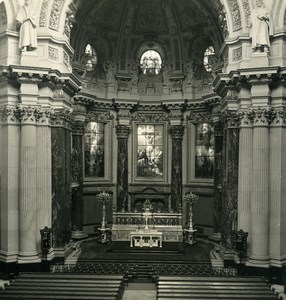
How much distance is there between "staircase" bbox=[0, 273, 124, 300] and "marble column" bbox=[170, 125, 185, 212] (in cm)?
1271

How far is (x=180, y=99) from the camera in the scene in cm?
3153

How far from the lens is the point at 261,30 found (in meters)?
21.0

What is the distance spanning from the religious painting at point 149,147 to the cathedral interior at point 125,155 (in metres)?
1.50

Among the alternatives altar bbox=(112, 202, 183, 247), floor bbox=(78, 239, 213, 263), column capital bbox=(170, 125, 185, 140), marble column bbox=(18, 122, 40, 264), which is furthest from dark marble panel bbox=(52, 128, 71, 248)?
column capital bbox=(170, 125, 185, 140)

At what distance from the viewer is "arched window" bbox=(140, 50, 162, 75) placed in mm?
32969

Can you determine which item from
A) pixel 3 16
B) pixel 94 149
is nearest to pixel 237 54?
pixel 3 16

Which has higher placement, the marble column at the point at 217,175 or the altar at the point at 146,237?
the marble column at the point at 217,175

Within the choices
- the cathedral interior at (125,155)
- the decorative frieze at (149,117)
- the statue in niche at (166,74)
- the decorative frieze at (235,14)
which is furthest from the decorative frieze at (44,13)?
the statue in niche at (166,74)

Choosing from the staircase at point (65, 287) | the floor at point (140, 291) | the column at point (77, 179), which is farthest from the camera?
the column at point (77, 179)

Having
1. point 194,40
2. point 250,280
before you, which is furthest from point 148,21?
point 250,280

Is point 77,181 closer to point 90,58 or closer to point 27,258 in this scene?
point 27,258

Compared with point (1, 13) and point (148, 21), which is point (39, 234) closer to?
point (1, 13)

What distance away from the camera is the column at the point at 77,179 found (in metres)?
28.9

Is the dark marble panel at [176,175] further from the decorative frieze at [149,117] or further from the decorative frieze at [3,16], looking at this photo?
the decorative frieze at [3,16]
